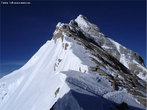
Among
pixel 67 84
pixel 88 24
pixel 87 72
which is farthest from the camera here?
pixel 88 24

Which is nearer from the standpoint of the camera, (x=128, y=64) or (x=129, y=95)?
(x=129, y=95)

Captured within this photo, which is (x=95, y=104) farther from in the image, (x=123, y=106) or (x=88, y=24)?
(x=88, y=24)

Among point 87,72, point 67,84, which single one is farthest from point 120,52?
point 67,84

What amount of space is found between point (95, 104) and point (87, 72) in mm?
4931

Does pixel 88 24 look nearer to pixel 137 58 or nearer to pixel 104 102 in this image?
pixel 137 58

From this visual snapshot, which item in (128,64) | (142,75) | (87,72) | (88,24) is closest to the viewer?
(87,72)

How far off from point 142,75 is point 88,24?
142 feet

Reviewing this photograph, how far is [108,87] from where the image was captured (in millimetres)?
10516

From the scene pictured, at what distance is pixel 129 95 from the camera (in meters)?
10.5

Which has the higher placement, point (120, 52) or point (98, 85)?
point (120, 52)

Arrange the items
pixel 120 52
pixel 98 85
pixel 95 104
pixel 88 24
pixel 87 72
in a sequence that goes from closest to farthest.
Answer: pixel 95 104, pixel 98 85, pixel 87 72, pixel 120 52, pixel 88 24

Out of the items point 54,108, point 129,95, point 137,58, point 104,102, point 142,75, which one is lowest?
point 54,108

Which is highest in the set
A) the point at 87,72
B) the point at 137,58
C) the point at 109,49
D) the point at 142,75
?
the point at 109,49

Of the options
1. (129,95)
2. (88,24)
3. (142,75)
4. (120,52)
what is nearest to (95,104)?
(129,95)
